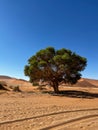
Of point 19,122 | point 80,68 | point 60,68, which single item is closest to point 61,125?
point 19,122

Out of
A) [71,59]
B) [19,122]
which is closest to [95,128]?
[19,122]

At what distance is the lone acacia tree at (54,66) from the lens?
32.3 m

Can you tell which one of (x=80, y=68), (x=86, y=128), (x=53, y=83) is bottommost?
(x=86, y=128)

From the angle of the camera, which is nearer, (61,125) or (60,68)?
(61,125)

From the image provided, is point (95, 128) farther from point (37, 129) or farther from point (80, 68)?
point (80, 68)

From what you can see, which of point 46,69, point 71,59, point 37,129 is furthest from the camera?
point 46,69

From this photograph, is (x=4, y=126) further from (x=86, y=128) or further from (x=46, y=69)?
(x=46, y=69)

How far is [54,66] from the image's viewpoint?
110ft

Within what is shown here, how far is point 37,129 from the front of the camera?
27.0 feet

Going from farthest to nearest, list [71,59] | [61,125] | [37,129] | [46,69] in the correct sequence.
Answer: [46,69]
[71,59]
[61,125]
[37,129]

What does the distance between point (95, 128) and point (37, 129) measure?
2.45 metres

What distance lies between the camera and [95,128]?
8.64 metres

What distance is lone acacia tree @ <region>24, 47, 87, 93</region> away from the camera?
1271 inches

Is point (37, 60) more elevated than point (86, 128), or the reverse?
point (37, 60)
